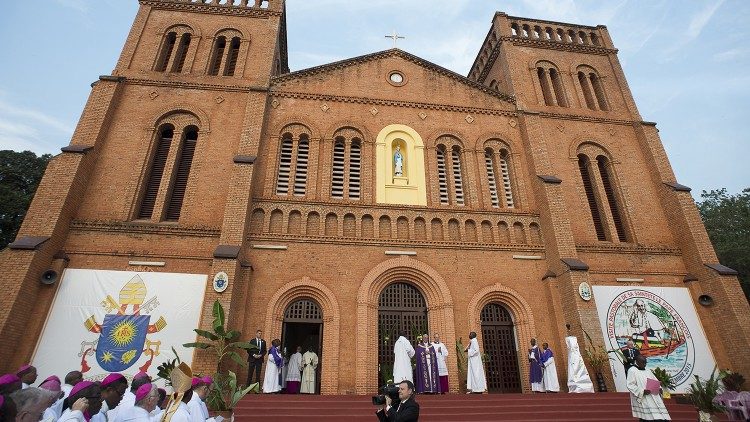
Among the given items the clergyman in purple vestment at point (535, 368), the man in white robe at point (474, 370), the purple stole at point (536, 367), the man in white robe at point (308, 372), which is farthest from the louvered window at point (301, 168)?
the purple stole at point (536, 367)

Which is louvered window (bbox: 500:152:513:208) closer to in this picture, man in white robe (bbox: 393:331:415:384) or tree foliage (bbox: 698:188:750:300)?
man in white robe (bbox: 393:331:415:384)

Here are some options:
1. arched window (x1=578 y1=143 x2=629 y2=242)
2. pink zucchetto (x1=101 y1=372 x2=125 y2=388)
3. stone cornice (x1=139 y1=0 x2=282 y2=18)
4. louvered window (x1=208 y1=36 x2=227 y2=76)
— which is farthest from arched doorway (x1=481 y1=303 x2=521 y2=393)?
stone cornice (x1=139 y1=0 x2=282 y2=18)

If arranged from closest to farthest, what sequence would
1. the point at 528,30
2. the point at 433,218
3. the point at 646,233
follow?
the point at 433,218
the point at 646,233
the point at 528,30

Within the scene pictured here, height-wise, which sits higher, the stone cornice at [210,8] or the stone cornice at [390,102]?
the stone cornice at [210,8]

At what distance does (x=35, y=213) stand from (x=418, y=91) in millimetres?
14454

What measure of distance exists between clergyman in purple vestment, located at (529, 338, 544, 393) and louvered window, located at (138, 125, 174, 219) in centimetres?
1343

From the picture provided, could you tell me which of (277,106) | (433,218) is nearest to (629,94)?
(433,218)

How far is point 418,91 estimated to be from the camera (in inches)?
699

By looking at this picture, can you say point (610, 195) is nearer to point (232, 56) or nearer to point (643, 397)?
point (643, 397)

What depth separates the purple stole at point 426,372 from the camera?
11.7 meters

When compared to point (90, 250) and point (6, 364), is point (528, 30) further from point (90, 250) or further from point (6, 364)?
point (6, 364)

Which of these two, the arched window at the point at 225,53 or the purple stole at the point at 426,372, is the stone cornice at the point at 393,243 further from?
the arched window at the point at 225,53

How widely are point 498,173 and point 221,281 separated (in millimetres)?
11258

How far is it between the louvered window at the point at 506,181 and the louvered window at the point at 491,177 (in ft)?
1.15
